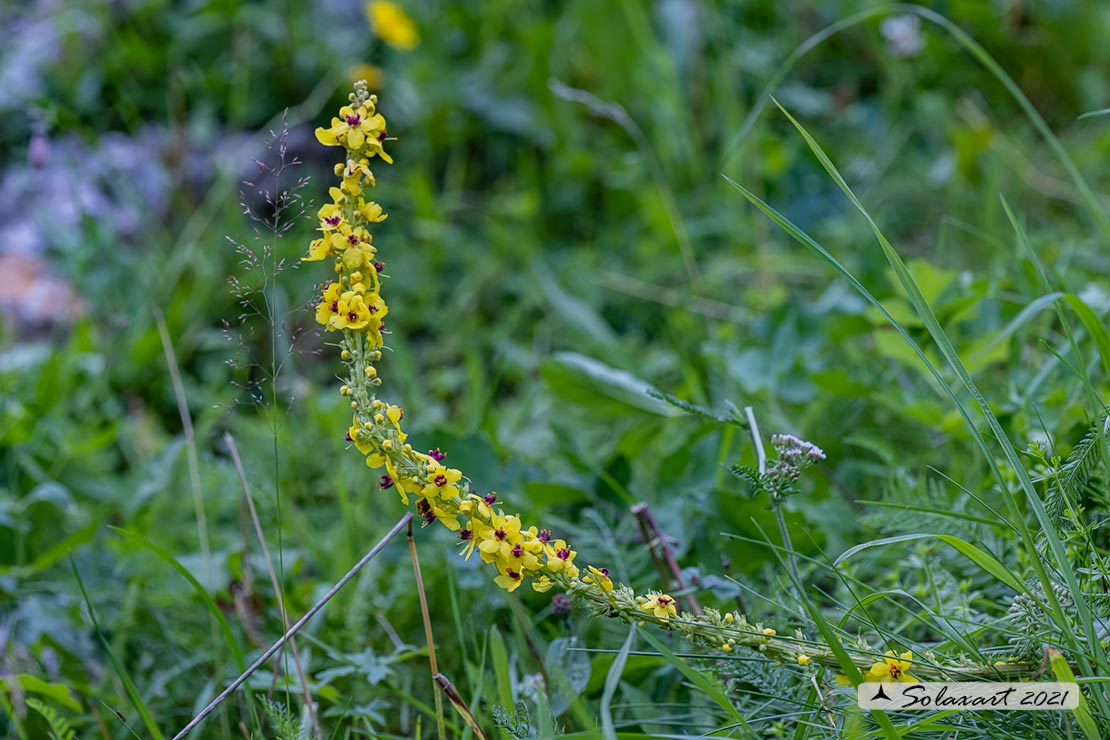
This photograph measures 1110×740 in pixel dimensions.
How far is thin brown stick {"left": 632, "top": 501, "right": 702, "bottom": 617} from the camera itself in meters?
1.31

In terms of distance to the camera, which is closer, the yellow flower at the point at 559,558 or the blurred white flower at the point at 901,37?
the yellow flower at the point at 559,558

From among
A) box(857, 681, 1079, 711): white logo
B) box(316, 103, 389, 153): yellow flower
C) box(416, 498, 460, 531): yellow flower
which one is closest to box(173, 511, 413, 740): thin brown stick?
box(416, 498, 460, 531): yellow flower

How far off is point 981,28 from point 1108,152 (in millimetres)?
667

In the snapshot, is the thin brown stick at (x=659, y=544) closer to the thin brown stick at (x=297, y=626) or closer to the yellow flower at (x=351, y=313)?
the thin brown stick at (x=297, y=626)

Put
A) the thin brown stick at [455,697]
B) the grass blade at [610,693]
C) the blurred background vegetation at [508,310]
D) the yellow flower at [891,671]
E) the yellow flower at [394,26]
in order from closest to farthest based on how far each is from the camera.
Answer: the grass blade at [610,693] < the yellow flower at [891,671] < the thin brown stick at [455,697] < the blurred background vegetation at [508,310] < the yellow flower at [394,26]

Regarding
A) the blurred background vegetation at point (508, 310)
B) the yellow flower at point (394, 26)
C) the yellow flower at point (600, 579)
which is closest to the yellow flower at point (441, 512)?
the yellow flower at point (600, 579)

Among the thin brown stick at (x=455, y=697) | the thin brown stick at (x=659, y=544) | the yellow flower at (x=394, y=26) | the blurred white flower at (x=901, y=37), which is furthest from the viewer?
the yellow flower at (x=394, y=26)

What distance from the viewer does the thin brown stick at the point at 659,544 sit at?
1.31m

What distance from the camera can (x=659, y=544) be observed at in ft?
4.48

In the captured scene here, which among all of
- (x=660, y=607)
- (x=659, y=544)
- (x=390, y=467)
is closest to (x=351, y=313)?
(x=390, y=467)

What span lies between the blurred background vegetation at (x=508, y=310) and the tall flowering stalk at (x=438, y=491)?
18cm

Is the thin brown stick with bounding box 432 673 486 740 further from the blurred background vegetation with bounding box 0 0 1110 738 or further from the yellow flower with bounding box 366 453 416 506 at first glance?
the yellow flower with bounding box 366 453 416 506

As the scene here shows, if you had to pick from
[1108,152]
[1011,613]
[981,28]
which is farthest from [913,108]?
[1011,613]

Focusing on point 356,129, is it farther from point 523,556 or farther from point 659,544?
point 659,544
